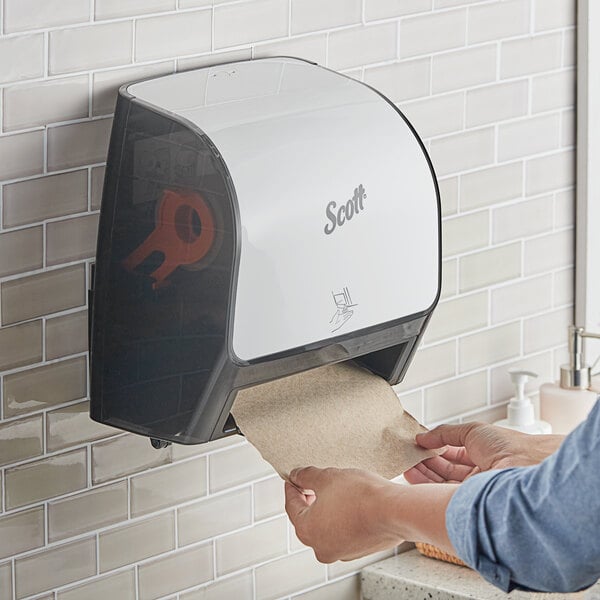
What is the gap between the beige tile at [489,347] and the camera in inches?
65.4

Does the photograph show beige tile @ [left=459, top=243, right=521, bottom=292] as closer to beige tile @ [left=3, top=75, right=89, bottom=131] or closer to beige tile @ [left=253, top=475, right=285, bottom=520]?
beige tile @ [left=253, top=475, right=285, bottom=520]

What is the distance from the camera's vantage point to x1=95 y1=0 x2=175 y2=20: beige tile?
1179mm

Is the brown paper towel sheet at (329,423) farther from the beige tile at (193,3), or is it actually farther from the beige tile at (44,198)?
the beige tile at (193,3)

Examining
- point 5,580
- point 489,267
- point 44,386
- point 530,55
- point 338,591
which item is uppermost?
point 530,55

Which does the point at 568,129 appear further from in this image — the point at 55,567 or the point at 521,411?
the point at 55,567

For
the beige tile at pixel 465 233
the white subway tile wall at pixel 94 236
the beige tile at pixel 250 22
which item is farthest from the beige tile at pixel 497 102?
the beige tile at pixel 250 22

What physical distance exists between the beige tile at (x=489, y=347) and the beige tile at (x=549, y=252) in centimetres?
10

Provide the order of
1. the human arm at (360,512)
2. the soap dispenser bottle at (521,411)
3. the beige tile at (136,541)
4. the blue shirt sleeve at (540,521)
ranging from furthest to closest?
the soap dispenser bottle at (521,411)
the beige tile at (136,541)
the human arm at (360,512)
the blue shirt sleeve at (540,521)

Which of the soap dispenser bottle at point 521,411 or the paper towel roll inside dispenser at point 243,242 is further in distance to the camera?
the soap dispenser bottle at point 521,411

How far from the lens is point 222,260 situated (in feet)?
3.40

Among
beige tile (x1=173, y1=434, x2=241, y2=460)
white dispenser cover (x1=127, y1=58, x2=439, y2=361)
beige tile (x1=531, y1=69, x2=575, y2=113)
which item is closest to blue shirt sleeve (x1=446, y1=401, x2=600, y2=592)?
white dispenser cover (x1=127, y1=58, x2=439, y2=361)

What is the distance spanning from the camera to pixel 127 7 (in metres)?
1.20

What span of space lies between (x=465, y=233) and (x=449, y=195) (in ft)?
0.23

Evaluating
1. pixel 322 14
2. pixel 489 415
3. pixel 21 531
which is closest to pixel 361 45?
pixel 322 14
